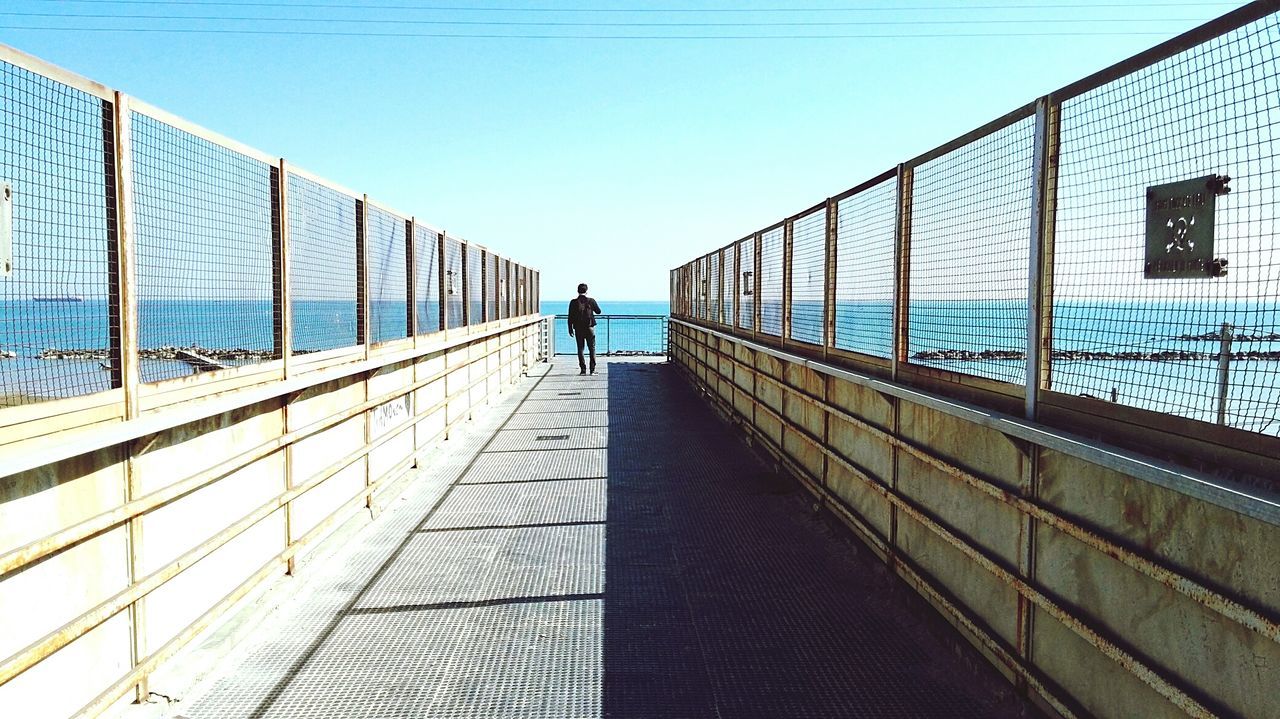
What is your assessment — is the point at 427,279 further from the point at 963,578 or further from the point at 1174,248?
the point at 1174,248

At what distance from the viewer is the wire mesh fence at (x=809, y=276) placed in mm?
5938

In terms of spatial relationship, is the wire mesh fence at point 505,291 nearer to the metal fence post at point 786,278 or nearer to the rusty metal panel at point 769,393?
the rusty metal panel at point 769,393

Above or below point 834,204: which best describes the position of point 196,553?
below

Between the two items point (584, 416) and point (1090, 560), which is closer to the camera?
point (1090, 560)

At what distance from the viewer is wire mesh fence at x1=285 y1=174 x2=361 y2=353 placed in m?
4.57

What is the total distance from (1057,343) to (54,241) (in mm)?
3339

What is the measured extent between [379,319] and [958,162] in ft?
13.8

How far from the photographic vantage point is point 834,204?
560 centimetres

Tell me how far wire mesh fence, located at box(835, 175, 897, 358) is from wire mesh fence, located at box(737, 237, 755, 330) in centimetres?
313

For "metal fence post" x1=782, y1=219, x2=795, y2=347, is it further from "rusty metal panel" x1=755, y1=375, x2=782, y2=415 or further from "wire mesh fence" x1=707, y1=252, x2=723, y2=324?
"wire mesh fence" x1=707, y1=252, x2=723, y2=324

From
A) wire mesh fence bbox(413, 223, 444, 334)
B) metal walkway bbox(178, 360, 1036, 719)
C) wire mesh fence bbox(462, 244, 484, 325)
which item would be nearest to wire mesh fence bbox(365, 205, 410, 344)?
wire mesh fence bbox(413, 223, 444, 334)

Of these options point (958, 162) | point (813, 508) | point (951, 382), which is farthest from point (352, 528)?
point (958, 162)

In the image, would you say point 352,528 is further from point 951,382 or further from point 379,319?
point 951,382

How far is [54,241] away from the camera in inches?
98.7
